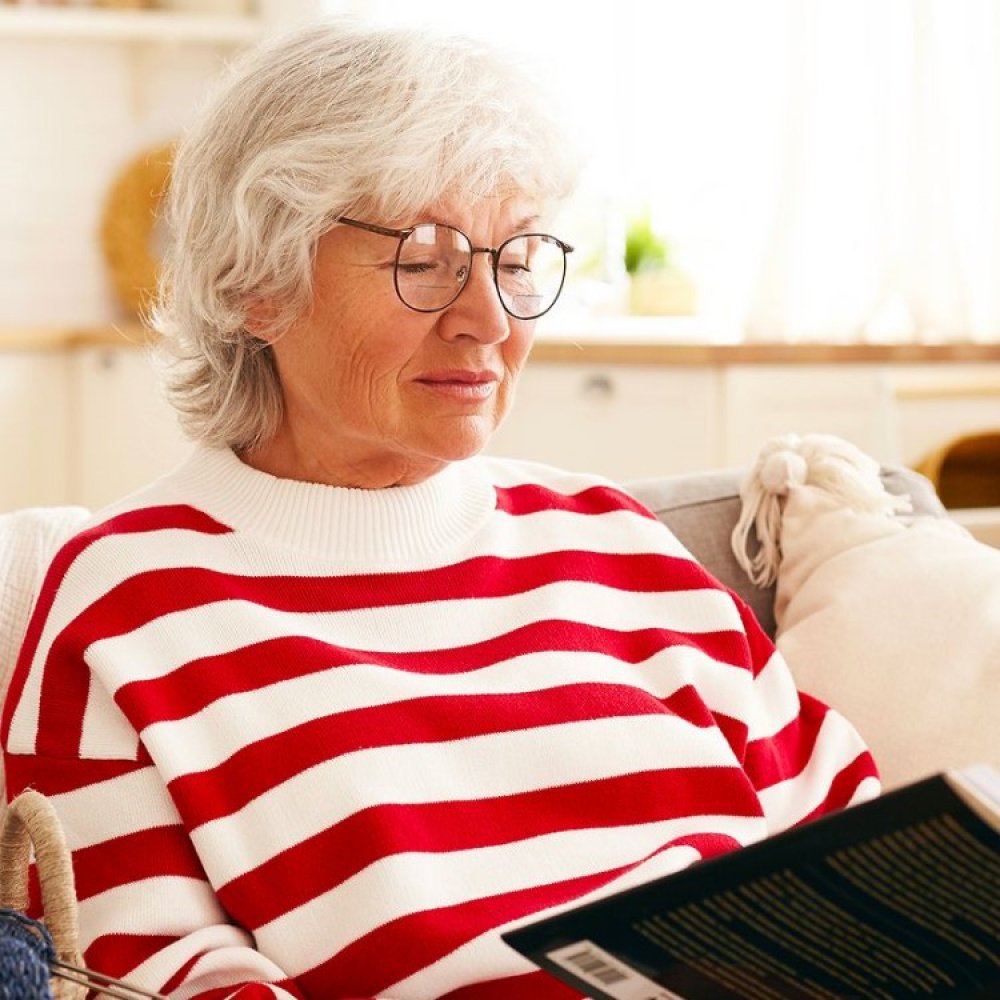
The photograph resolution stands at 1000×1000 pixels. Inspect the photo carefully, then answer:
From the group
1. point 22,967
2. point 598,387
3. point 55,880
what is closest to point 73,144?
point 598,387

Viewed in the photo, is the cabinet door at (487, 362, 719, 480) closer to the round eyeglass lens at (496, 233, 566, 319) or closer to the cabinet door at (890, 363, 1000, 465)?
the cabinet door at (890, 363, 1000, 465)

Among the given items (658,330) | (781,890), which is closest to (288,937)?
(781,890)

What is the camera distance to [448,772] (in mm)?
1214

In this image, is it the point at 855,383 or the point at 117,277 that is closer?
the point at 855,383

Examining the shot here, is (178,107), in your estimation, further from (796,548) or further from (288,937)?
(288,937)

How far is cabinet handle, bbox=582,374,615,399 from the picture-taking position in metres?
3.67

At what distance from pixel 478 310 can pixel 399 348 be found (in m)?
0.07

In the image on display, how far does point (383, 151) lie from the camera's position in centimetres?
124

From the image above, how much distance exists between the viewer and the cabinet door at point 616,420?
11.7ft

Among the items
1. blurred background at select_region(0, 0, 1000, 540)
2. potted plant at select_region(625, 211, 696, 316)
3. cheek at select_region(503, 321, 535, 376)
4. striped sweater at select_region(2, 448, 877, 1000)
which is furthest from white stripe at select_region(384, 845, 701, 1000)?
potted plant at select_region(625, 211, 696, 316)

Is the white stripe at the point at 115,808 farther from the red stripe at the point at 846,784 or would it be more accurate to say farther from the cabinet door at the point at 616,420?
the cabinet door at the point at 616,420

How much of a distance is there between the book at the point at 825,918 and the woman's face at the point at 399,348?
0.49 meters

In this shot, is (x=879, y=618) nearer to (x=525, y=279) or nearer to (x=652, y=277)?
(x=525, y=279)

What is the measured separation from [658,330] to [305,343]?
2767 millimetres
